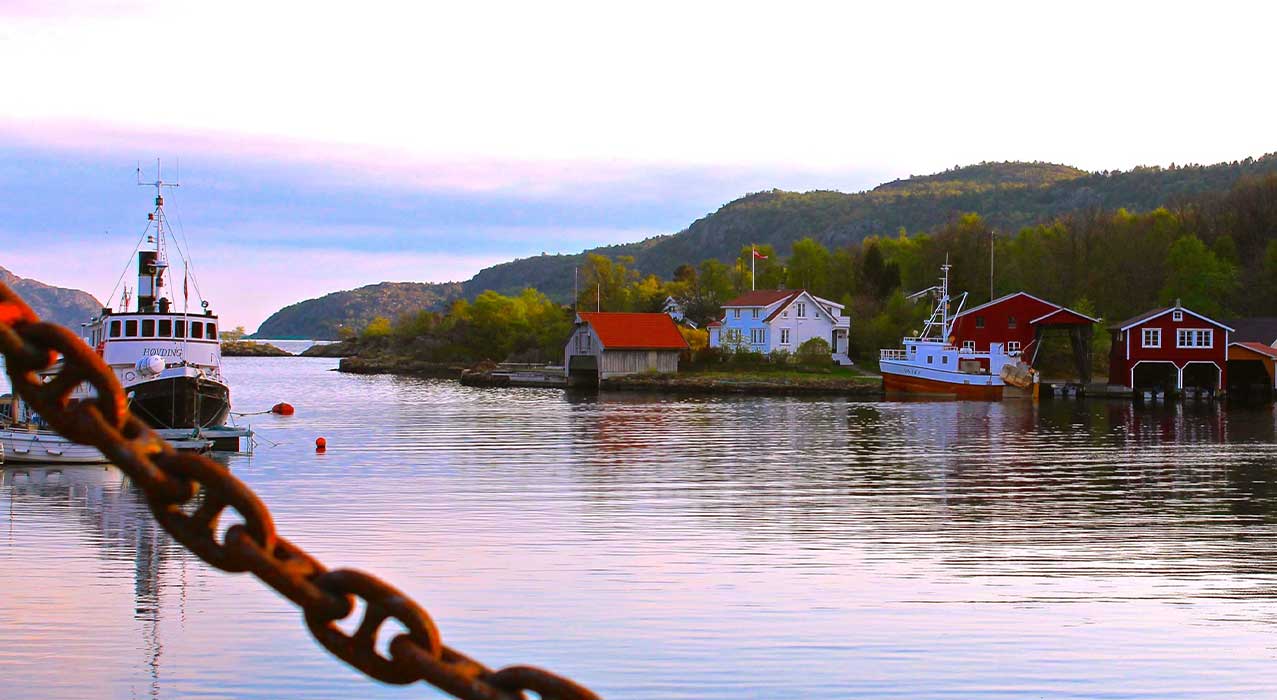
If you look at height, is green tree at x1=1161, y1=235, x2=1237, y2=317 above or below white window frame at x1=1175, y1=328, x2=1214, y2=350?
above

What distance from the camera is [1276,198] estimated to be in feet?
299

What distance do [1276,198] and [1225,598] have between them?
87813 millimetres

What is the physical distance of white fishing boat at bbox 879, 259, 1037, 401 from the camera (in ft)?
221

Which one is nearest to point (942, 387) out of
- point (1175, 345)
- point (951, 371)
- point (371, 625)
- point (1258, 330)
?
point (951, 371)

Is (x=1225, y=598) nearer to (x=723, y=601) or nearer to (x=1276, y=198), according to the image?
(x=723, y=601)

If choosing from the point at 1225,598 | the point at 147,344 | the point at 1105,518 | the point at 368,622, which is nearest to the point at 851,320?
the point at 147,344

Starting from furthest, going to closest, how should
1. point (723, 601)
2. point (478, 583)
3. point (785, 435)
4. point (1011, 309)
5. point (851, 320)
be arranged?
1. point (851, 320)
2. point (1011, 309)
3. point (785, 435)
4. point (478, 583)
5. point (723, 601)

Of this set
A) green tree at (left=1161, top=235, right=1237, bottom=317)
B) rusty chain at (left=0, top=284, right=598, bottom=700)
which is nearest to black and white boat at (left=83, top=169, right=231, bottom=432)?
rusty chain at (left=0, top=284, right=598, bottom=700)

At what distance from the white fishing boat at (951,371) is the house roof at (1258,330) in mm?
13111

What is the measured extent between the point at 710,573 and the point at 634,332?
63.0m

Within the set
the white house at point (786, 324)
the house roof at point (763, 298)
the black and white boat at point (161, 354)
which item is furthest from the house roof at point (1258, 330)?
the black and white boat at point (161, 354)

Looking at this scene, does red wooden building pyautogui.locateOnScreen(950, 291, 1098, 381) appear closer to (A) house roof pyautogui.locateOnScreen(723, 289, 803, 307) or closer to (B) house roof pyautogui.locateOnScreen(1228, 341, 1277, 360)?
(B) house roof pyautogui.locateOnScreen(1228, 341, 1277, 360)

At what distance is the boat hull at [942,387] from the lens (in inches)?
2633

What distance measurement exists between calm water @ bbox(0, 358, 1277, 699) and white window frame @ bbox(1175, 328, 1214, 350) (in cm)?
3384
